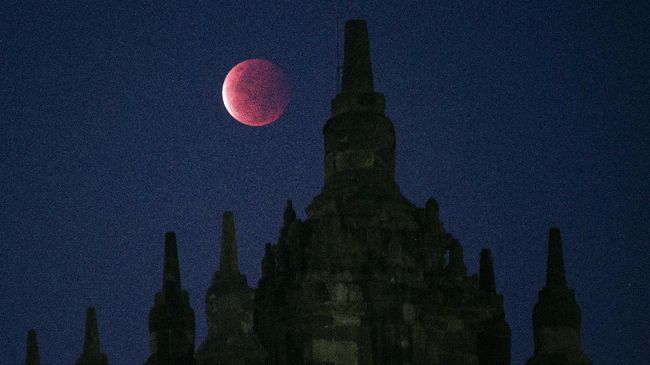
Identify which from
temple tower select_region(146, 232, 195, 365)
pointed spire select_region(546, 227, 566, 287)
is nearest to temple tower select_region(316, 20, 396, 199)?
pointed spire select_region(546, 227, 566, 287)

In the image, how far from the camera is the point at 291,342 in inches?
1139

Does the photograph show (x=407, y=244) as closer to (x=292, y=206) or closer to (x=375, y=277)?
(x=375, y=277)

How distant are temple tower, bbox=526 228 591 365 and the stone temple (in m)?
0.03

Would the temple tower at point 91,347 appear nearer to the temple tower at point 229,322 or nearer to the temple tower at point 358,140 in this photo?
the temple tower at point 229,322

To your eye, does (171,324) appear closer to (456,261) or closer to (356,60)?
(456,261)

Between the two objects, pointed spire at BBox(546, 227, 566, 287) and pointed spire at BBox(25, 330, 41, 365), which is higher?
pointed spire at BBox(546, 227, 566, 287)

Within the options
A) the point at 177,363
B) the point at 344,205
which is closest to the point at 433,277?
the point at 344,205

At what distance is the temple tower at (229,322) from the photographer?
26.5 metres

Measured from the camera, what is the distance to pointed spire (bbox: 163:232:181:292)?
92.8ft

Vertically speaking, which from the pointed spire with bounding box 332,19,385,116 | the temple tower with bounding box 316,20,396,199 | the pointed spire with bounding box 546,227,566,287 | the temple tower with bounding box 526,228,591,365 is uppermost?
the pointed spire with bounding box 332,19,385,116

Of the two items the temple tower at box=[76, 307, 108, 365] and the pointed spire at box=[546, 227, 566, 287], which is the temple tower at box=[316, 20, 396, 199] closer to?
the pointed spire at box=[546, 227, 566, 287]

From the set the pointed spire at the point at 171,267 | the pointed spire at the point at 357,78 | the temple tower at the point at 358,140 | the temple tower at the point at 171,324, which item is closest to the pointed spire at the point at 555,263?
the temple tower at the point at 358,140

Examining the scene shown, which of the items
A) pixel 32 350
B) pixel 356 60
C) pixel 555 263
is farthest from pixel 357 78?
pixel 32 350

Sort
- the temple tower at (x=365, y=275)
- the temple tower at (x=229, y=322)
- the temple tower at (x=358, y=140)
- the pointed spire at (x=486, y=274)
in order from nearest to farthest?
1. the temple tower at (x=229, y=322)
2. the temple tower at (x=365, y=275)
3. the temple tower at (x=358, y=140)
4. the pointed spire at (x=486, y=274)
